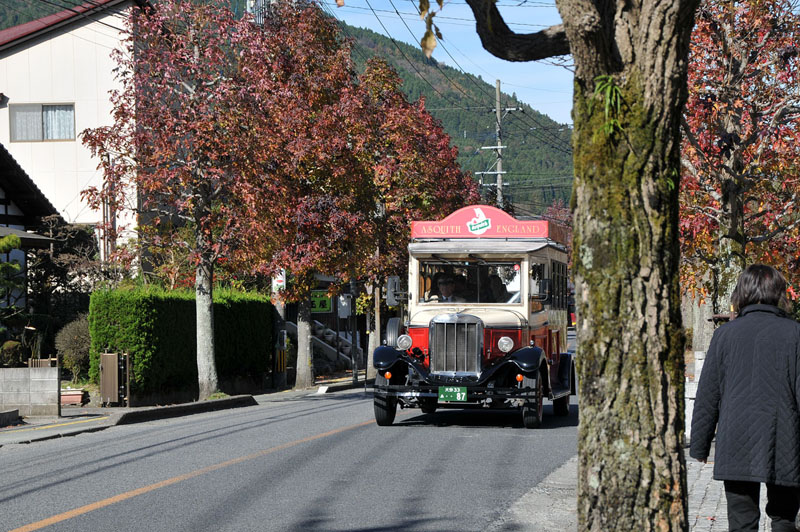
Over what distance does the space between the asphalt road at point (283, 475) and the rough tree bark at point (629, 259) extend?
4092 millimetres

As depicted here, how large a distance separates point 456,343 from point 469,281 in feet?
4.46

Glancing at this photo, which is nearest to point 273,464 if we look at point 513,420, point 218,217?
point 513,420

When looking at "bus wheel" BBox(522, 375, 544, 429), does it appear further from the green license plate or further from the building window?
the building window

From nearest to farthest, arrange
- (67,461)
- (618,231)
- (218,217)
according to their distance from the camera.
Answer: (618,231), (67,461), (218,217)

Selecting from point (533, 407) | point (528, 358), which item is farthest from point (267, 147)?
point (533, 407)

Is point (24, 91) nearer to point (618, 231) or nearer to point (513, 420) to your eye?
point (513, 420)

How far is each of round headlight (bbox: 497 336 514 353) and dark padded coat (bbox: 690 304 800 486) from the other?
954 cm

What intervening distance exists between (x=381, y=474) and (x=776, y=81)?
8.85 metres

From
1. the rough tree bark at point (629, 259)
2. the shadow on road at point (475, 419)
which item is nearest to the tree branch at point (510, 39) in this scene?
the rough tree bark at point (629, 259)

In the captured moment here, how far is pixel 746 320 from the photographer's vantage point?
5.70 m

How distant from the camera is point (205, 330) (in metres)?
22.1

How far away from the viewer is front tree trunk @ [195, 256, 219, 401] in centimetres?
2205

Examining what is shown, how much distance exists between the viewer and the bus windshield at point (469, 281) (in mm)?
16234

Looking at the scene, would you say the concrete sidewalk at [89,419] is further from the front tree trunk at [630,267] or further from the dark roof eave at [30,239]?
the front tree trunk at [630,267]
